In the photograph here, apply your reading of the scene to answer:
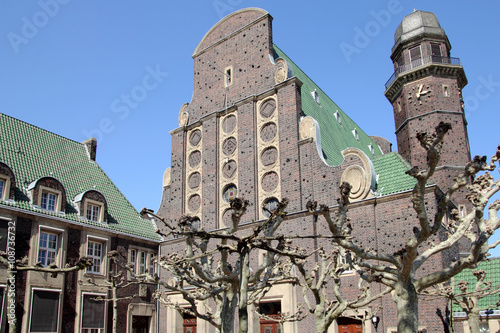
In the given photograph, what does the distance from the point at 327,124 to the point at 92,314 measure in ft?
62.5

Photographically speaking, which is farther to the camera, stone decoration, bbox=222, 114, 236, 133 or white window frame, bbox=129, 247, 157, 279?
stone decoration, bbox=222, 114, 236, 133

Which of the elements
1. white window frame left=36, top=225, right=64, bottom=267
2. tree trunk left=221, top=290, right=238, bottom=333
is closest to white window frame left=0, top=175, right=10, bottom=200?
white window frame left=36, top=225, right=64, bottom=267

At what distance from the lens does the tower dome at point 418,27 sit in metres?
32.6

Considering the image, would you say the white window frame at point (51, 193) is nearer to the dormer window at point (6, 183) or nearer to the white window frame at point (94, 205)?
the dormer window at point (6, 183)

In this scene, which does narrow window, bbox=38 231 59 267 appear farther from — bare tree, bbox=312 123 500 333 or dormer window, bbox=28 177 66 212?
bare tree, bbox=312 123 500 333

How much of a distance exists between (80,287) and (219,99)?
14.3 meters

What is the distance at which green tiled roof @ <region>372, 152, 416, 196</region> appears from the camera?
22938mm

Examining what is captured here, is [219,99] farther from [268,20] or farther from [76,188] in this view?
[76,188]

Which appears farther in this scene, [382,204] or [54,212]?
[54,212]

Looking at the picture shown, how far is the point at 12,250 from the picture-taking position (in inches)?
899

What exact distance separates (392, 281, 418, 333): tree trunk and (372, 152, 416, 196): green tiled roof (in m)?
11.7

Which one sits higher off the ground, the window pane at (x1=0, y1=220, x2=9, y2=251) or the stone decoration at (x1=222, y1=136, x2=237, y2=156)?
the stone decoration at (x1=222, y1=136, x2=237, y2=156)

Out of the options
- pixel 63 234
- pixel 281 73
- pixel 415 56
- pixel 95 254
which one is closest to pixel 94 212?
pixel 95 254

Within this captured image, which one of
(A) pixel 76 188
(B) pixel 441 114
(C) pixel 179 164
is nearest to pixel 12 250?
(A) pixel 76 188
